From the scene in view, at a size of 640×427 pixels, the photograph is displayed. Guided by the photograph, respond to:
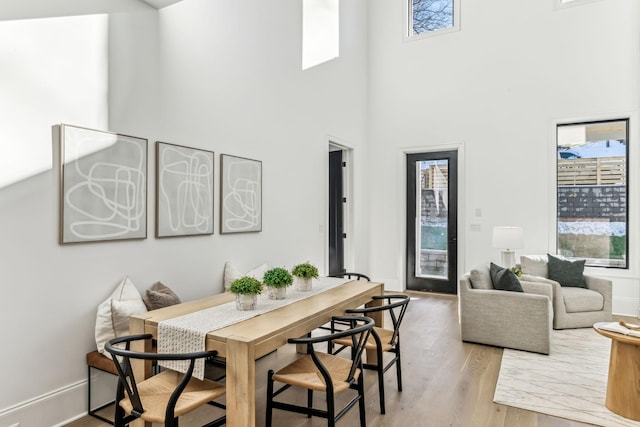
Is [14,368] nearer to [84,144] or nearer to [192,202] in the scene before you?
[84,144]

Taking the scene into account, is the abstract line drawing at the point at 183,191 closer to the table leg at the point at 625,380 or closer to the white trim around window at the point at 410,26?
the table leg at the point at 625,380

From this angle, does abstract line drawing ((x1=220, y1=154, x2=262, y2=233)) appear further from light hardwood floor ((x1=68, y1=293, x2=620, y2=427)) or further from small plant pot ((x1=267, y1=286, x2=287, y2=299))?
light hardwood floor ((x1=68, y1=293, x2=620, y2=427))

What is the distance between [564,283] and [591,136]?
2118mm

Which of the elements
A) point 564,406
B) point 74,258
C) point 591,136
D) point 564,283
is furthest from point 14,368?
point 591,136

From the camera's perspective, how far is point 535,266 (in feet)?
15.5

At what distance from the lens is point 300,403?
264 cm

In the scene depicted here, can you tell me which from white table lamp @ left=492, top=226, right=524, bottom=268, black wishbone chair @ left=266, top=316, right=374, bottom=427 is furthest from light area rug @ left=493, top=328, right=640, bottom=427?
black wishbone chair @ left=266, top=316, right=374, bottom=427

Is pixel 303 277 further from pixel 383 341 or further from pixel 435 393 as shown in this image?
pixel 435 393

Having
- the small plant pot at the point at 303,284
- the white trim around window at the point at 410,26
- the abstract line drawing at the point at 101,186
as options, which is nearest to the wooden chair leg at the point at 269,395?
the small plant pot at the point at 303,284

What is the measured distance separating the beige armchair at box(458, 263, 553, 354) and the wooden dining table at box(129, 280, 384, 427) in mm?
1519

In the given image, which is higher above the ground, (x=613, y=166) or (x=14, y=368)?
(x=613, y=166)

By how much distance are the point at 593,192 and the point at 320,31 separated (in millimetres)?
4237

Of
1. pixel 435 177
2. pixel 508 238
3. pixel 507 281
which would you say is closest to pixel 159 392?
pixel 507 281

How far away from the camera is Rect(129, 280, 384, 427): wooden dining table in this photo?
1781mm
